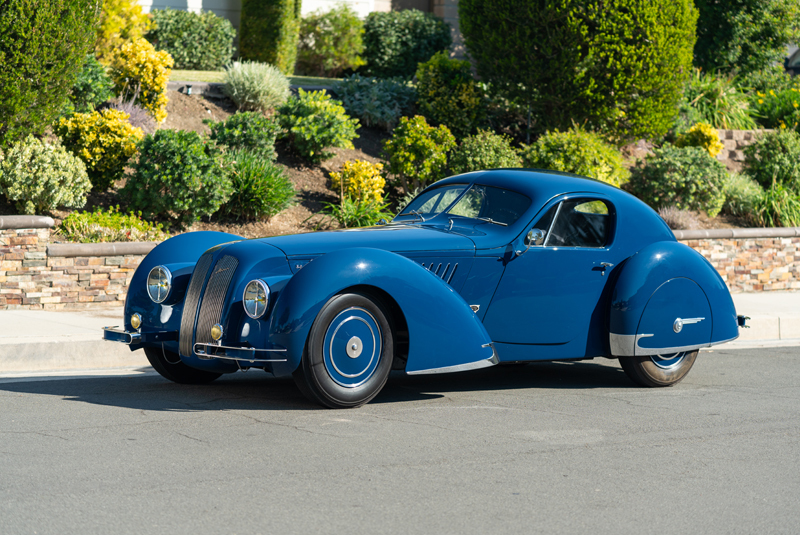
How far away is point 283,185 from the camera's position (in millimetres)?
12422

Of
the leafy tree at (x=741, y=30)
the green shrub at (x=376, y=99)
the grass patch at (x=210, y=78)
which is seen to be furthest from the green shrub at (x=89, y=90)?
the leafy tree at (x=741, y=30)

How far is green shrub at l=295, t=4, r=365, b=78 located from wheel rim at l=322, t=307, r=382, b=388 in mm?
15753

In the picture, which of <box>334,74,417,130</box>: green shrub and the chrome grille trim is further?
<box>334,74,417,130</box>: green shrub

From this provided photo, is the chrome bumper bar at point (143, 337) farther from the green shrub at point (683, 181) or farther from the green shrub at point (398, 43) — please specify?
the green shrub at point (398, 43)

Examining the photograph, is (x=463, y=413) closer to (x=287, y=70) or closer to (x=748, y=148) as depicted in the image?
(x=748, y=148)

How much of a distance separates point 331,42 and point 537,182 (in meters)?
14.6

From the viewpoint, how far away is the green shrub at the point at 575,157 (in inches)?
537

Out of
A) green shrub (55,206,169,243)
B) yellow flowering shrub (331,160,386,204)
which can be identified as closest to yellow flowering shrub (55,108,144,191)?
green shrub (55,206,169,243)

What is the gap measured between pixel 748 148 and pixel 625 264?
38.3ft

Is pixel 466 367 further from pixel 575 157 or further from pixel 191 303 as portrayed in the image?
pixel 575 157

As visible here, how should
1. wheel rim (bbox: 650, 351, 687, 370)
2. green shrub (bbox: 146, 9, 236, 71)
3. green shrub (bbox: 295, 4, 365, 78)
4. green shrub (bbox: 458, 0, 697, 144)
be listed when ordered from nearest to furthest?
wheel rim (bbox: 650, 351, 687, 370)
green shrub (bbox: 458, 0, 697, 144)
green shrub (bbox: 146, 9, 236, 71)
green shrub (bbox: 295, 4, 365, 78)

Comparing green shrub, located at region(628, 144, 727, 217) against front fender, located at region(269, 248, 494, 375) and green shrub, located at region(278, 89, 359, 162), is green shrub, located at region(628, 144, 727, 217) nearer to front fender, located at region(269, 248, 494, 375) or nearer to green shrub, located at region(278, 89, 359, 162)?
green shrub, located at region(278, 89, 359, 162)

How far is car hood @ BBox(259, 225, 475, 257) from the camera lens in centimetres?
612

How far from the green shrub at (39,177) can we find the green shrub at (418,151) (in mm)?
4661
